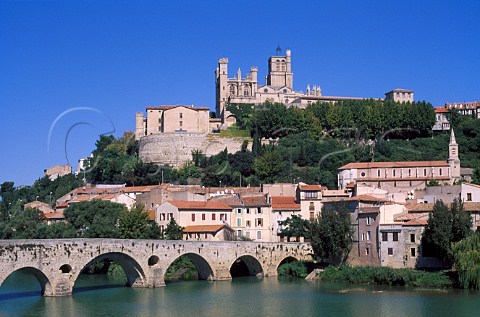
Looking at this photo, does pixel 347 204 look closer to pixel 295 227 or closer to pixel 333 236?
pixel 333 236

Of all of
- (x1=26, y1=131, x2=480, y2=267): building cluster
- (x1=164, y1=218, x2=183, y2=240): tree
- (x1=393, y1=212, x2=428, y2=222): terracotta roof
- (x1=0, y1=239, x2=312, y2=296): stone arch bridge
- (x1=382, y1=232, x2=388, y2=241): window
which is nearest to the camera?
(x1=0, y1=239, x2=312, y2=296): stone arch bridge

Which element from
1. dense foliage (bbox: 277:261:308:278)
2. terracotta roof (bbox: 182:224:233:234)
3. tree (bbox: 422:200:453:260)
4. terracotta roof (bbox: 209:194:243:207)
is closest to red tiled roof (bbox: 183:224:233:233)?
terracotta roof (bbox: 182:224:233:234)

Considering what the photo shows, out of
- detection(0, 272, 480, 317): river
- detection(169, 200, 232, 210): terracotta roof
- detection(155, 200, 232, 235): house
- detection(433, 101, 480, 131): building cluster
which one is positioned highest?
detection(433, 101, 480, 131): building cluster

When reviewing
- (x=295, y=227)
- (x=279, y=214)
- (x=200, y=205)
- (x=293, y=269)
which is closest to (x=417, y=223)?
(x=293, y=269)

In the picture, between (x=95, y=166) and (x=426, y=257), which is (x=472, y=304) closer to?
(x=426, y=257)

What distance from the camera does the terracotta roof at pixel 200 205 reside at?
197 feet

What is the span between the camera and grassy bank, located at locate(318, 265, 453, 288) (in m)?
44.4

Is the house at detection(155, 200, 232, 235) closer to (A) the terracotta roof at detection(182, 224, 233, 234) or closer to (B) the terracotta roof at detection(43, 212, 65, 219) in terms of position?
(A) the terracotta roof at detection(182, 224, 233, 234)

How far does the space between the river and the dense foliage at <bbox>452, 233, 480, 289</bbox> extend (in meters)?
1.10

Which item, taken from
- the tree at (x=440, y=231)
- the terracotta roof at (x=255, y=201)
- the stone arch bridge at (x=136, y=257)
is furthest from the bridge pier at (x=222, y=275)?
the tree at (x=440, y=231)

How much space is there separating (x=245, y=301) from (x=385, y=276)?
395 inches

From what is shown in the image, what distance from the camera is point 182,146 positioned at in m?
94.5

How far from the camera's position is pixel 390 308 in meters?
37.8

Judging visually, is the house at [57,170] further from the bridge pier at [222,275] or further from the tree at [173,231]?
the bridge pier at [222,275]
